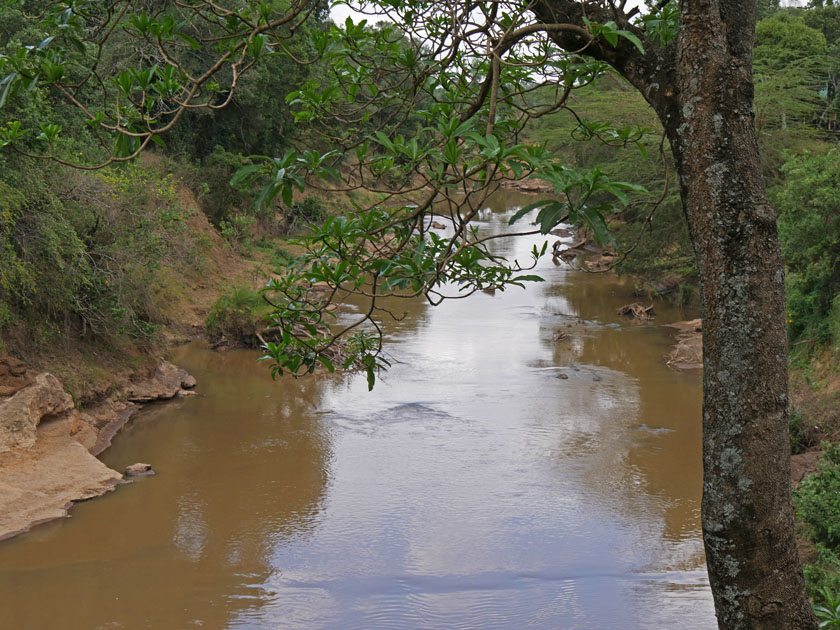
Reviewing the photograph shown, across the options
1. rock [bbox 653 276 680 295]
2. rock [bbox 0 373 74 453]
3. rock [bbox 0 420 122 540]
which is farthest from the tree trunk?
rock [bbox 653 276 680 295]

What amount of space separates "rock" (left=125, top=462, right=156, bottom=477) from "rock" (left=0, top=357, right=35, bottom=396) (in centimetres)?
149

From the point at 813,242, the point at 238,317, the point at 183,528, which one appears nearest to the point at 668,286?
the point at 813,242

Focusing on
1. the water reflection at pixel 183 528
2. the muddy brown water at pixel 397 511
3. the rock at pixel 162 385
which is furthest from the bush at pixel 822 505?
the rock at pixel 162 385

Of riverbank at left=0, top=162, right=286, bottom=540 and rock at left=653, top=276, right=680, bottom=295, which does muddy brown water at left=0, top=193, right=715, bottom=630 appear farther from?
rock at left=653, top=276, right=680, bottom=295

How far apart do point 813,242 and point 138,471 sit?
29.1 feet

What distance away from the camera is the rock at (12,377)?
9.25m

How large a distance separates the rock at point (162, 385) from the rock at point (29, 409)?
2150mm

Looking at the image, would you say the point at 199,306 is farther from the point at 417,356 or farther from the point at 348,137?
the point at 348,137

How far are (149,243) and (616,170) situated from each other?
10380mm

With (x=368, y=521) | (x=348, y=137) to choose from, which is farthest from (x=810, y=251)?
(x=348, y=137)

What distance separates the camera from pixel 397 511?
28.8 feet

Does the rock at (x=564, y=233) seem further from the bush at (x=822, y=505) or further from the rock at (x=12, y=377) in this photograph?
the bush at (x=822, y=505)

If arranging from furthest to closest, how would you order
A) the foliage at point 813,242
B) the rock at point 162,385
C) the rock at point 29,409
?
the rock at point 162,385 → the foliage at point 813,242 → the rock at point 29,409

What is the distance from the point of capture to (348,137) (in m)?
3.65
